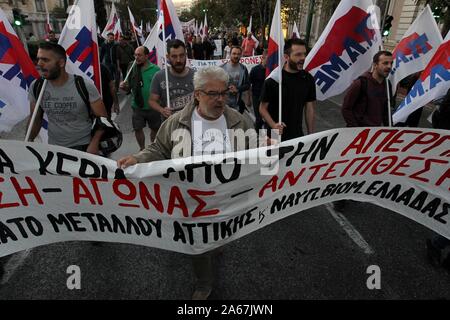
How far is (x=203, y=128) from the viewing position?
241cm

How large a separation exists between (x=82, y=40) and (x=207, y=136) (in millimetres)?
2030

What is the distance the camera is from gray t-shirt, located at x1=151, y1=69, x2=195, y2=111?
4.19 metres

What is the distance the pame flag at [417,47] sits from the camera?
4.61 meters

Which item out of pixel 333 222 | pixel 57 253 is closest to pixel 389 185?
pixel 333 222

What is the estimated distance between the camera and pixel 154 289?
2695 millimetres

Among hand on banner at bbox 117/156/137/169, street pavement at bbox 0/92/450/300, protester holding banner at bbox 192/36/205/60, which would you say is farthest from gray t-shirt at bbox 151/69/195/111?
protester holding banner at bbox 192/36/205/60

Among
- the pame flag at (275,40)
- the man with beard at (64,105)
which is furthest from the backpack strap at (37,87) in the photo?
the pame flag at (275,40)

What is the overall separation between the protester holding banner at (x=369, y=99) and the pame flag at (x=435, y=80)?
444 millimetres

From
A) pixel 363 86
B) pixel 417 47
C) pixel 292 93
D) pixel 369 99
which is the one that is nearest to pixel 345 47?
pixel 363 86

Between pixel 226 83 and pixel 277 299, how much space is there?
177 centimetres

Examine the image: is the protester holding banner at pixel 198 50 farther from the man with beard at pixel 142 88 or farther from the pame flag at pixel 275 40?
the pame flag at pixel 275 40

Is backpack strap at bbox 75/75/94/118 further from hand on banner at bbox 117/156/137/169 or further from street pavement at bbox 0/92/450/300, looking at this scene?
street pavement at bbox 0/92/450/300

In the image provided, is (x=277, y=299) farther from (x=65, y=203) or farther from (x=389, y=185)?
(x=65, y=203)

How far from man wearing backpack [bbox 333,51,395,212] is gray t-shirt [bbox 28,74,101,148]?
9.25ft
